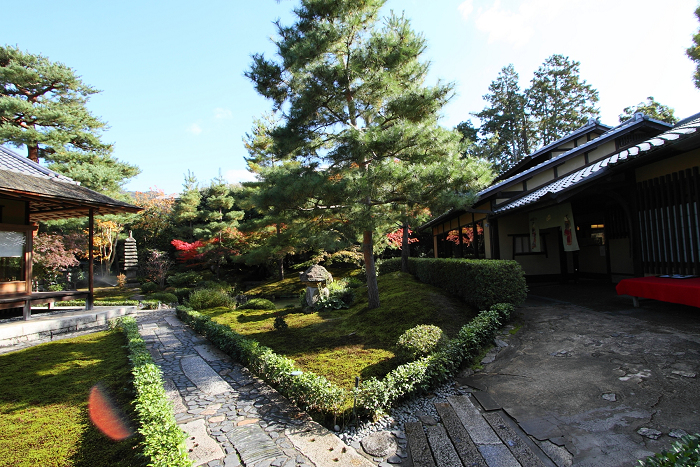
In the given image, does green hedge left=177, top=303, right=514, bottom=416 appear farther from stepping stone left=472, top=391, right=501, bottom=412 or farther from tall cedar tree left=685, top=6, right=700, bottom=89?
tall cedar tree left=685, top=6, right=700, bottom=89

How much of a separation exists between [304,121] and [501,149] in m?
29.1

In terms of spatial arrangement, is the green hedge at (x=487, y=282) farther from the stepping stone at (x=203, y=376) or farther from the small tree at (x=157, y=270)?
the small tree at (x=157, y=270)

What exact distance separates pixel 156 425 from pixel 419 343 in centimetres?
342

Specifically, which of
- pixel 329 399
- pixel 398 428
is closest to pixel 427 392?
pixel 398 428

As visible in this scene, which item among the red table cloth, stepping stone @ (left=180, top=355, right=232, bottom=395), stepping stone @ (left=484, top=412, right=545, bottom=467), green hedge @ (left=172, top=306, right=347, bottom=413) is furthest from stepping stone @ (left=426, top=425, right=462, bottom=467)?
the red table cloth

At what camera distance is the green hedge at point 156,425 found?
288 cm

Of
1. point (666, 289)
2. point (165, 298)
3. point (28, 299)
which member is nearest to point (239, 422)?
point (666, 289)

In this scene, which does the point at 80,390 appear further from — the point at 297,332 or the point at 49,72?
the point at 49,72

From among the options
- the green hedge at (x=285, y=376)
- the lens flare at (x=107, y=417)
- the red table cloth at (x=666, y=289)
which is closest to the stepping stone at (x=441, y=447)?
the green hedge at (x=285, y=376)

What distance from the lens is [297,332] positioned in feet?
27.6

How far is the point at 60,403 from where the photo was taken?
4.62 m

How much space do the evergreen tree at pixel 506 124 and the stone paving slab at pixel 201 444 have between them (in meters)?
32.3

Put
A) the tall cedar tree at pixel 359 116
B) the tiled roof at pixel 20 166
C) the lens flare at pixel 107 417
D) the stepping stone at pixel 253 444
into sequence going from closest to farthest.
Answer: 1. the stepping stone at pixel 253 444
2. the lens flare at pixel 107 417
3. the tall cedar tree at pixel 359 116
4. the tiled roof at pixel 20 166

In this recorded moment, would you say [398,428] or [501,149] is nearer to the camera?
[398,428]
